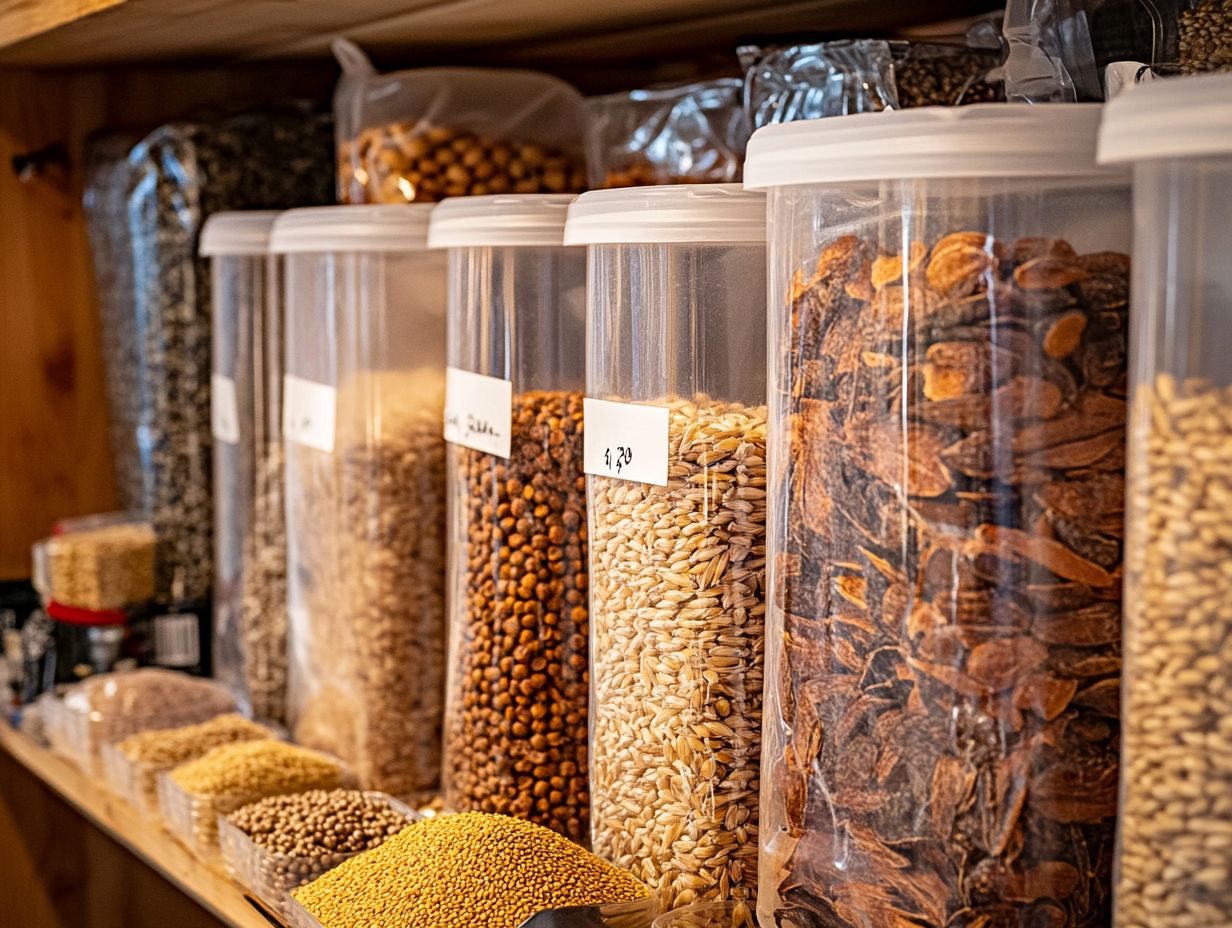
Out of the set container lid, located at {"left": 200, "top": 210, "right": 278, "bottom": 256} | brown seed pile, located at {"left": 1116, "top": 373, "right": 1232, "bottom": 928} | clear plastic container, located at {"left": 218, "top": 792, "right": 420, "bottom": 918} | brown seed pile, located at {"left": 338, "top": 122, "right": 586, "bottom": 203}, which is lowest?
clear plastic container, located at {"left": 218, "top": 792, "right": 420, "bottom": 918}

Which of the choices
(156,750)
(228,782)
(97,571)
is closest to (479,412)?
(228,782)

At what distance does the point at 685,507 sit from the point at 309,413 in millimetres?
512

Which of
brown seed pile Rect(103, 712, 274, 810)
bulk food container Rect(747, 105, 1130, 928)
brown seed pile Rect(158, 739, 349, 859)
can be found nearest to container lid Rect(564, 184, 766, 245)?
bulk food container Rect(747, 105, 1130, 928)

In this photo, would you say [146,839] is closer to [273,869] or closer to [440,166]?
[273,869]

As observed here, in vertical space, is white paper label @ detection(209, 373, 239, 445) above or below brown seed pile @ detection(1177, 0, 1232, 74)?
below

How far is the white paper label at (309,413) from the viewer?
1215mm

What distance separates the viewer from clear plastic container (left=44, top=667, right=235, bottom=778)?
1356 millimetres

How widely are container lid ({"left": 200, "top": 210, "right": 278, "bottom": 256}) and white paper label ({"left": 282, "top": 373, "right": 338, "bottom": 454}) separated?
0.61 ft

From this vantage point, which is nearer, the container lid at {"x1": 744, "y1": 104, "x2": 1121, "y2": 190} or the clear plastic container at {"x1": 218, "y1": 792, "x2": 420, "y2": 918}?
the container lid at {"x1": 744, "y1": 104, "x2": 1121, "y2": 190}

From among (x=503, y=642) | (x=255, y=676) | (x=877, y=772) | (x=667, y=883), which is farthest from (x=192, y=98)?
(x=877, y=772)

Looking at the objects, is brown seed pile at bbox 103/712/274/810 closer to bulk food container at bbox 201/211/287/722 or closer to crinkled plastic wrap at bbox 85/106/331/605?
bulk food container at bbox 201/211/287/722

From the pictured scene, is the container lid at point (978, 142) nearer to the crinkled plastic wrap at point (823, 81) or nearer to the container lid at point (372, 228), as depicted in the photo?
the crinkled plastic wrap at point (823, 81)

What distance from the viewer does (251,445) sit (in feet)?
4.75

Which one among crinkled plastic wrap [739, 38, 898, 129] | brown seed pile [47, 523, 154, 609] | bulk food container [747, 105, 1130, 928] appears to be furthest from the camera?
brown seed pile [47, 523, 154, 609]
